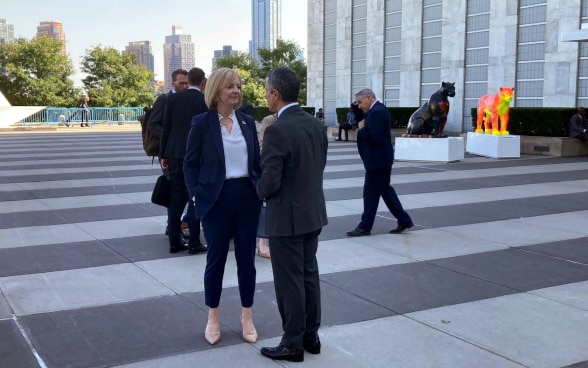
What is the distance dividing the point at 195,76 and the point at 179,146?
81 centimetres

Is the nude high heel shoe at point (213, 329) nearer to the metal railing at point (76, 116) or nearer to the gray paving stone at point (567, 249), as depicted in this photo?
the gray paving stone at point (567, 249)

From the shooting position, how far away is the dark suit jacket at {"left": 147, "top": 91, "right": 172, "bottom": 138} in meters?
7.46

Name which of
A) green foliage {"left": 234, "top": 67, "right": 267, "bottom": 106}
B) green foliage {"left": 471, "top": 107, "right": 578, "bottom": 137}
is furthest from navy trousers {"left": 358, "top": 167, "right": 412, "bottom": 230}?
green foliage {"left": 234, "top": 67, "right": 267, "bottom": 106}

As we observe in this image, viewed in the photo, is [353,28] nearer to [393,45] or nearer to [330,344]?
[393,45]

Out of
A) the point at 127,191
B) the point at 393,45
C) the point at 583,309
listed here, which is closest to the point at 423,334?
the point at 583,309

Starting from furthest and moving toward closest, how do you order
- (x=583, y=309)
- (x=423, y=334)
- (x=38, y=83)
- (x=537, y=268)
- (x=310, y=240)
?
(x=38, y=83) → (x=537, y=268) → (x=583, y=309) → (x=423, y=334) → (x=310, y=240)

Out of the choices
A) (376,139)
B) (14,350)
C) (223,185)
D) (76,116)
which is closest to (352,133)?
(376,139)

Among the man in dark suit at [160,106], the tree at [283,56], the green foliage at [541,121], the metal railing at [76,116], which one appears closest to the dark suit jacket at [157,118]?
the man in dark suit at [160,106]

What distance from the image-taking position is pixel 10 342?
447 cm

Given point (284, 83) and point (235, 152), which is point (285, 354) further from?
point (284, 83)

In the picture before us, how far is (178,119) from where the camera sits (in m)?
7.02

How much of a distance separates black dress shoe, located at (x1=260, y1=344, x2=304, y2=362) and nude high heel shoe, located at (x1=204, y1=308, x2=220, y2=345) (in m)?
0.46

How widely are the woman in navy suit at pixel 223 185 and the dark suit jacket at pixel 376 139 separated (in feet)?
11.5

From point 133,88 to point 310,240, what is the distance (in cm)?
5773
